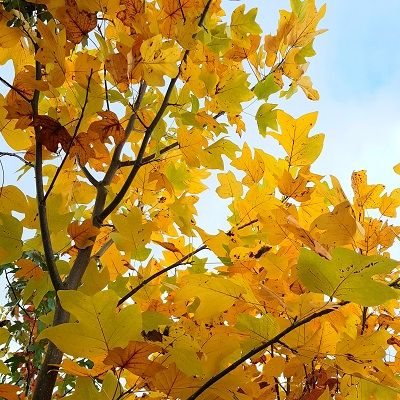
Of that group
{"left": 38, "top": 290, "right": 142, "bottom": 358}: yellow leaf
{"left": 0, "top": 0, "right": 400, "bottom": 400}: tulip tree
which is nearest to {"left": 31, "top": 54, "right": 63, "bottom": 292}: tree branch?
{"left": 0, "top": 0, "right": 400, "bottom": 400}: tulip tree

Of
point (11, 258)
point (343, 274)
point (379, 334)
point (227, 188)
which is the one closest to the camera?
point (343, 274)

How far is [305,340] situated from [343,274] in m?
0.24

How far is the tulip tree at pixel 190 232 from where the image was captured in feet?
2.03

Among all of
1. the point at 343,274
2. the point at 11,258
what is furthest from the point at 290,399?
the point at 11,258

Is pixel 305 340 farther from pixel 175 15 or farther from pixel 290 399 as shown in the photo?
pixel 175 15

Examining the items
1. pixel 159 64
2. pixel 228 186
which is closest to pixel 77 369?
pixel 159 64

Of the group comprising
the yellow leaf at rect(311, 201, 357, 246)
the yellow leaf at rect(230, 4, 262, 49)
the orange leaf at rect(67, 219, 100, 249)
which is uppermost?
the yellow leaf at rect(230, 4, 262, 49)

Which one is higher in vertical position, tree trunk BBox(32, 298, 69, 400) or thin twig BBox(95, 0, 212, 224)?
thin twig BBox(95, 0, 212, 224)

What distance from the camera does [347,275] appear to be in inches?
21.1

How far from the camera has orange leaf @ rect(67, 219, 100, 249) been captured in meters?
0.89

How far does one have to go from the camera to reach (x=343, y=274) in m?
0.54

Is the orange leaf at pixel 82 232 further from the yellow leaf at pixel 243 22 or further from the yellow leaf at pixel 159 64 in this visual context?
the yellow leaf at pixel 243 22

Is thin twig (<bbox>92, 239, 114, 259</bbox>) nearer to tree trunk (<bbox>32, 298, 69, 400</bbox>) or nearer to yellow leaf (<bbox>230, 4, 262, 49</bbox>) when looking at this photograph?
tree trunk (<bbox>32, 298, 69, 400</bbox>)

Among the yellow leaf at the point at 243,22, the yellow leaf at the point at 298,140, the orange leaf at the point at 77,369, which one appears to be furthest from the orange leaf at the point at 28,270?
the yellow leaf at the point at 243,22
